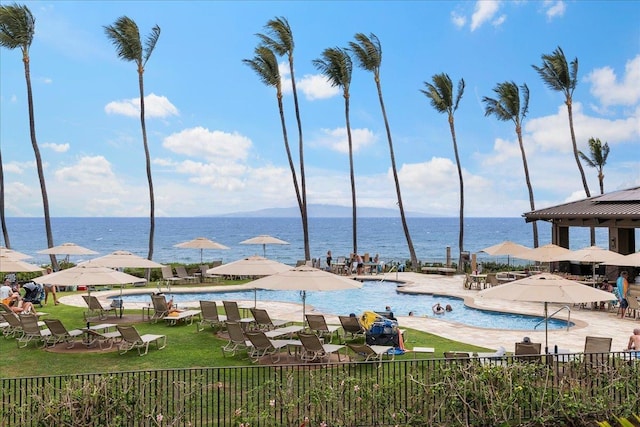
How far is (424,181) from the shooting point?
12656 cm

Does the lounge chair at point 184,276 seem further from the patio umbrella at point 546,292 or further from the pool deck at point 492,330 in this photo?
the patio umbrella at point 546,292

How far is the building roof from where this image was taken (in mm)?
24031

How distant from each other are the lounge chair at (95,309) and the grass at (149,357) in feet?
7.29

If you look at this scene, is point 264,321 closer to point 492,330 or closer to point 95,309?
point 95,309

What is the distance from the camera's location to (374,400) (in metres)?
8.62

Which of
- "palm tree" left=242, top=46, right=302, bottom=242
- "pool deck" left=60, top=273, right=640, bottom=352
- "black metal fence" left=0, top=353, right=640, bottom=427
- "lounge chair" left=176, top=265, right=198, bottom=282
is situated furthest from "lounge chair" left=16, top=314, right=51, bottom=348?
"palm tree" left=242, top=46, right=302, bottom=242

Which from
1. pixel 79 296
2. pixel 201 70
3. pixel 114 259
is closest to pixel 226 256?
pixel 201 70

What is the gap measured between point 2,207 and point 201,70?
73.7m

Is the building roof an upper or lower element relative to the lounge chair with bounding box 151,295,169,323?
upper

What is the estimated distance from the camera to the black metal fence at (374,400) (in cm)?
824

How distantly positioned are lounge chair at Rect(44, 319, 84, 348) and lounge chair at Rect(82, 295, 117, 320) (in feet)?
8.44

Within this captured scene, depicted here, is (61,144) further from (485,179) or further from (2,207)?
(2,207)

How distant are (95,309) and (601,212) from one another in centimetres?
2022

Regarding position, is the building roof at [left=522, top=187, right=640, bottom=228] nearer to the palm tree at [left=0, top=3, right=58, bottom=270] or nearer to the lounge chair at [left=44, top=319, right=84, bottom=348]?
the lounge chair at [left=44, top=319, right=84, bottom=348]
